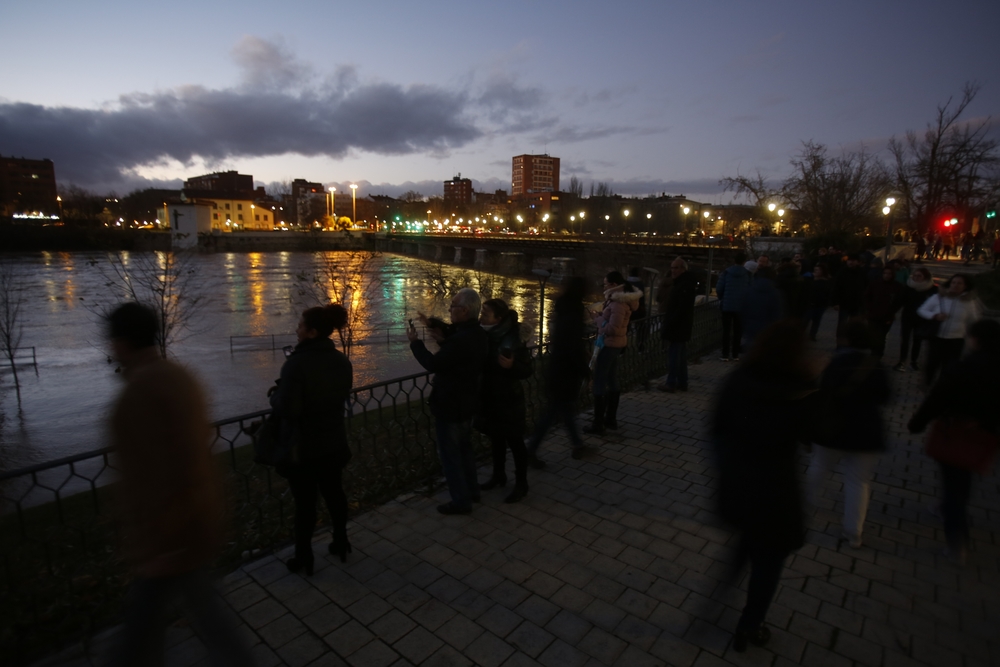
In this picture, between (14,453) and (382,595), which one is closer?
(382,595)

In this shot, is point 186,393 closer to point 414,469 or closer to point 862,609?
point 414,469

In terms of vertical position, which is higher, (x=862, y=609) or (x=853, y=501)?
(x=853, y=501)

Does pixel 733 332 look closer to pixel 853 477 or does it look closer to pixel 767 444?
pixel 853 477

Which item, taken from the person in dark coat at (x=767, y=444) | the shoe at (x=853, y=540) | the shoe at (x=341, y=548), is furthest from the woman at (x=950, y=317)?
the shoe at (x=341, y=548)

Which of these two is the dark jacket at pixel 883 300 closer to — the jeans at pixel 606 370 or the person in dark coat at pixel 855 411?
the jeans at pixel 606 370

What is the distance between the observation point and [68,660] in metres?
2.87

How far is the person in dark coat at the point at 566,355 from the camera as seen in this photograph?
194 inches

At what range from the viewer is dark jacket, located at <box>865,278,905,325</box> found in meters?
8.32

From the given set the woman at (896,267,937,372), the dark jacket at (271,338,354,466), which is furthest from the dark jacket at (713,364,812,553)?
the woman at (896,267,937,372)

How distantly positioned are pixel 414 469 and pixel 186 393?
3234 millimetres

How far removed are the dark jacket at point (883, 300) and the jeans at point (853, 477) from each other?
564 centimetres

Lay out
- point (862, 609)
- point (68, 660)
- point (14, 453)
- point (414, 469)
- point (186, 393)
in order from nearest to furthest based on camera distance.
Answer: point (186, 393) < point (68, 660) < point (862, 609) < point (414, 469) < point (14, 453)

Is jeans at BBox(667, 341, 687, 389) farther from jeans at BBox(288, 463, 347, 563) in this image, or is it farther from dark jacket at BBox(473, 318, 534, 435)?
jeans at BBox(288, 463, 347, 563)

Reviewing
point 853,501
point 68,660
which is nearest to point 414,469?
point 68,660
